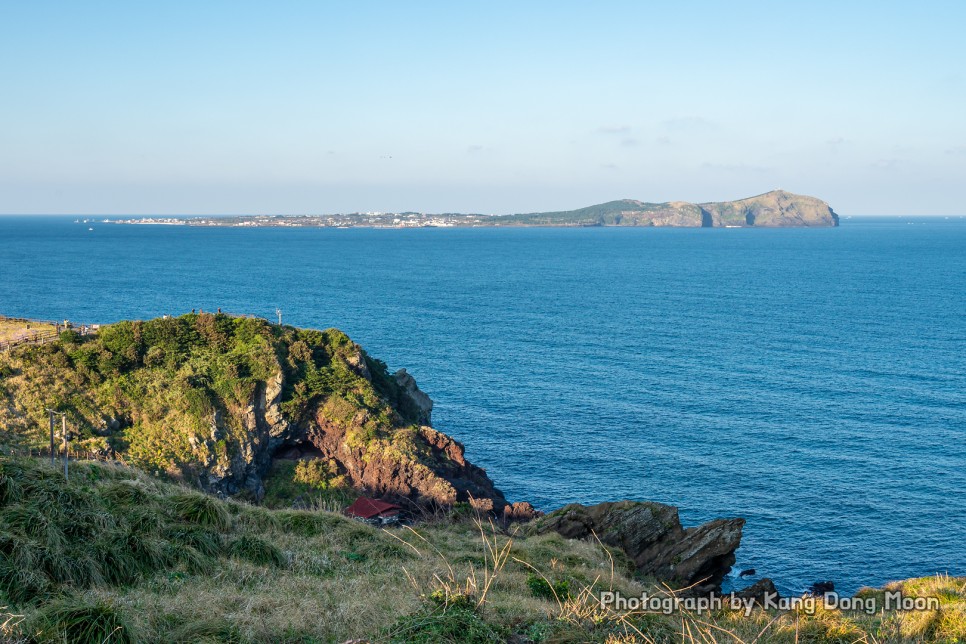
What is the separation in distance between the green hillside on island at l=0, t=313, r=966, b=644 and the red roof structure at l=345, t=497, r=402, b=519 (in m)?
1.55

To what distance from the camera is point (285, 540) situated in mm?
18203

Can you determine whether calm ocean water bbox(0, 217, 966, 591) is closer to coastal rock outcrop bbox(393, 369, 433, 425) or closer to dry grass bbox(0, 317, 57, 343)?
coastal rock outcrop bbox(393, 369, 433, 425)

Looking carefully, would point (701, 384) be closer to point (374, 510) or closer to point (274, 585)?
point (374, 510)

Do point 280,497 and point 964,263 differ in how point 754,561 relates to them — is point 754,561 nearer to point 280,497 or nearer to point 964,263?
point 280,497

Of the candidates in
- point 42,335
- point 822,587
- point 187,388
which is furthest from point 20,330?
point 822,587

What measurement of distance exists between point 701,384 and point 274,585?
60.9 m

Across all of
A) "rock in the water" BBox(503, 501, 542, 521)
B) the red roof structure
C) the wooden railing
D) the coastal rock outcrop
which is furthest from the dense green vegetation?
"rock in the water" BBox(503, 501, 542, 521)

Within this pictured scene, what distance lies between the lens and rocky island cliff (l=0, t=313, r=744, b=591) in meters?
42.7

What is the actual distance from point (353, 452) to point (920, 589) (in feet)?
110

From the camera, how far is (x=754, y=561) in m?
39.7

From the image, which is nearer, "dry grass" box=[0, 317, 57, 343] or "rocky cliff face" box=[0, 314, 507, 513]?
"rocky cliff face" box=[0, 314, 507, 513]

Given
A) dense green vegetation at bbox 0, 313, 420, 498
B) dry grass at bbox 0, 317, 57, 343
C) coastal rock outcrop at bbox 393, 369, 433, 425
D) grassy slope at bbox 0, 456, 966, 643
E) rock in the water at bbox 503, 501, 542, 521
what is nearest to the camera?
grassy slope at bbox 0, 456, 966, 643

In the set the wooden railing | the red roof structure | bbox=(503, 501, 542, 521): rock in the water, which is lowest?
bbox=(503, 501, 542, 521): rock in the water

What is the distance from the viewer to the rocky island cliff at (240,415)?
42656mm
